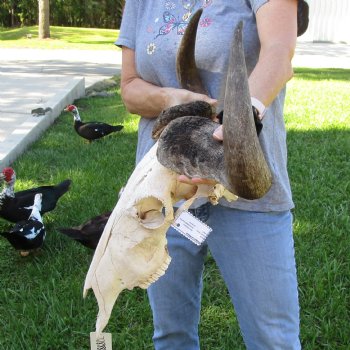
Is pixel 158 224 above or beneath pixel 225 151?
beneath

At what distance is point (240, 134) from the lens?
3.88ft

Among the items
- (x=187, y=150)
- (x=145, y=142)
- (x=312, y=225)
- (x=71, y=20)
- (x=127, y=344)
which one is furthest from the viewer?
(x=71, y=20)

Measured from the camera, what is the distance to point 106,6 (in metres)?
35.6

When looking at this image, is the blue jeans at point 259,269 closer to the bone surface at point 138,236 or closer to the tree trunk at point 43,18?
the bone surface at point 138,236

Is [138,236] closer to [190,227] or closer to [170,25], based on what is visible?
[190,227]

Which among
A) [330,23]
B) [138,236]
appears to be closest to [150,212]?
[138,236]

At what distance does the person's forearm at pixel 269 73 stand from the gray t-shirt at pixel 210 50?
15 centimetres

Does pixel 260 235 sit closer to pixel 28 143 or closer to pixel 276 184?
pixel 276 184

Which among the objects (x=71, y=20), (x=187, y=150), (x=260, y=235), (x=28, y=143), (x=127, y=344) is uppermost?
(x=187, y=150)

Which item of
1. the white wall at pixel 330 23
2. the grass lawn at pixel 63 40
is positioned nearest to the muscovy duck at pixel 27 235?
the grass lawn at pixel 63 40

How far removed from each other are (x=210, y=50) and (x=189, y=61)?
0.29 ft

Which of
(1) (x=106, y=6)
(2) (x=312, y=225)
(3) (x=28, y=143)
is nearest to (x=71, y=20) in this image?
(1) (x=106, y=6)

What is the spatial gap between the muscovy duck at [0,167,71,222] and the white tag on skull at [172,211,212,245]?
9.50ft

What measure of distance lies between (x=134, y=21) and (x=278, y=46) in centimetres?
65
